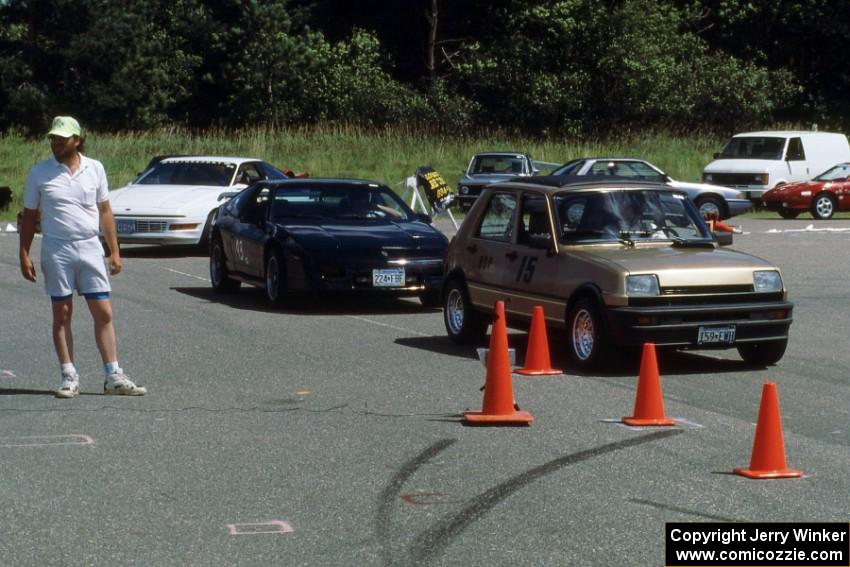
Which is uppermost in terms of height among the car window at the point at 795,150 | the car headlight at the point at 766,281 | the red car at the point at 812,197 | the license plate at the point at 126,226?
the car headlight at the point at 766,281

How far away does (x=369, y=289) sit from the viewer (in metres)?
15.6

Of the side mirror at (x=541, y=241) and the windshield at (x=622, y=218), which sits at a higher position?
the windshield at (x=622, y=218)

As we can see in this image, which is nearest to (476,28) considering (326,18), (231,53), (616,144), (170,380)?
(326,18)

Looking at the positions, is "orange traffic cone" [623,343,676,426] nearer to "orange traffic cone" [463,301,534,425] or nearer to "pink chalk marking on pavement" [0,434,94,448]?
"orange traffic cone" [463,301,534,425]

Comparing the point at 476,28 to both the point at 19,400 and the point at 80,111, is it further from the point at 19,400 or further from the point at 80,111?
the point at 19,400

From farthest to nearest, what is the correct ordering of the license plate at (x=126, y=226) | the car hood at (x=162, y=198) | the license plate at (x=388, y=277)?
the car hood at (x=162, y=198) < the license plate at (x=126, y=226) < the license plate at (x=388, y=277)

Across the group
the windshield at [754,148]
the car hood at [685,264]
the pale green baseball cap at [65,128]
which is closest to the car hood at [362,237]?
the car hood at [685,264]

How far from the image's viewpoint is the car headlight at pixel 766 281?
11805 millimetres

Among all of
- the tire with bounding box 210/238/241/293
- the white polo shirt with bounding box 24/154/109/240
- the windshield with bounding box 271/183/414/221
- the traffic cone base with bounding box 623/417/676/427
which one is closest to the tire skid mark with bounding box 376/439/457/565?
the traffic cone base with bounding box 623/417/676/427

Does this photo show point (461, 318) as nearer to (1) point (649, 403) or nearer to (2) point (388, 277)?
(2) point (388, 277)

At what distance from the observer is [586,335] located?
38.6 feet

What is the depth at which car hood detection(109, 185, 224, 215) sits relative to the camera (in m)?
22.8

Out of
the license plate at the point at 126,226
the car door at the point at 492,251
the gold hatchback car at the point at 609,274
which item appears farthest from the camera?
the license plate at the point at 126,226

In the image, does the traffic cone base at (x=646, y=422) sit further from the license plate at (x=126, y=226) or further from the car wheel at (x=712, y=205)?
the car wheel at (x=712, y=205)
